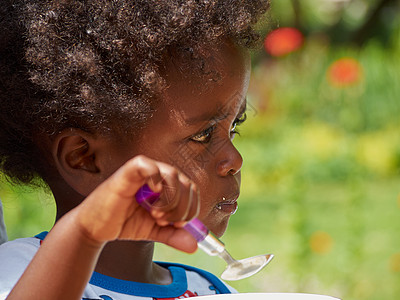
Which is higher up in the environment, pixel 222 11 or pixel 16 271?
pixel 222 11

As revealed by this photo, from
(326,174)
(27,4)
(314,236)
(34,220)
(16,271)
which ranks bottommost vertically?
(16,271)

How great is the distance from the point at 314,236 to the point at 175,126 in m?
1.47

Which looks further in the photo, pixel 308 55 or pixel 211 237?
pixel 308 55

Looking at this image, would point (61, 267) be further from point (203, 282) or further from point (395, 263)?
point (395, 263)

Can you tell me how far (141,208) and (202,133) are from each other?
0.94 ft

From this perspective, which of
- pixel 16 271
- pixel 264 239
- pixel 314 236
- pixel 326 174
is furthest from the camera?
pixel 326 174

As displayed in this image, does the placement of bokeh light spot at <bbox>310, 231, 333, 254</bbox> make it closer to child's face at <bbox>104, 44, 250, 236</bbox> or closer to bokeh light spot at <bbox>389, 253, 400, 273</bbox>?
bokeh light spot at <bbox>389, 253, 400, 273</bbox>

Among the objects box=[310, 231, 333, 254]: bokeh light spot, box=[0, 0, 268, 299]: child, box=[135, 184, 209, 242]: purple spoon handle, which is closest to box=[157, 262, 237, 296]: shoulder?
box=[0, 0, 268, 299]: child

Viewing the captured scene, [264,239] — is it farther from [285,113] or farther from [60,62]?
[60,62]

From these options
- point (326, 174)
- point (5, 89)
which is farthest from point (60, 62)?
point (326, 174)

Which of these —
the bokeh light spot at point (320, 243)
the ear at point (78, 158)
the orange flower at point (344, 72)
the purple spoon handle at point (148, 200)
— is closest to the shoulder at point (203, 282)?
the ear at point (78, 158)

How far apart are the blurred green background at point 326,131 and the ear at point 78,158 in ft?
4.64

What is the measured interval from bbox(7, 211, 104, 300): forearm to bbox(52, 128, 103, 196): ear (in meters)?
0.27

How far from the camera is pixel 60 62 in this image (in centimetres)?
85
